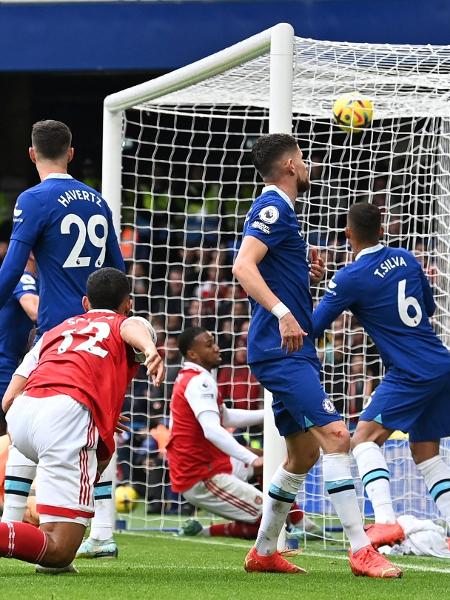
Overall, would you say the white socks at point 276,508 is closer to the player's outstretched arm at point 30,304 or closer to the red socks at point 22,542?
the red socks at point 22,542

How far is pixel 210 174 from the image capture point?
15914mm

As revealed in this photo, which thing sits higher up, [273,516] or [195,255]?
[195,255]

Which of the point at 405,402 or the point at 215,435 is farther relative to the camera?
the point at 215,435

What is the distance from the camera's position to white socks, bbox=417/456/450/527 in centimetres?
729

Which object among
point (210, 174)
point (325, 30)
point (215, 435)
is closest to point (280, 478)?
point (215, 435)

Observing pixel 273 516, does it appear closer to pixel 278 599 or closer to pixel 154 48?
pixel 278 599

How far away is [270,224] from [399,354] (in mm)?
1710

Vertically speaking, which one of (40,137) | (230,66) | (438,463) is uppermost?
(230,66)

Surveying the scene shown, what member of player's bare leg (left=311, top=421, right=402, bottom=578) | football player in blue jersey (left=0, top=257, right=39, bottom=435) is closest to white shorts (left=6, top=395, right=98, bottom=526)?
player's bare leg (left=311, top=421, right=402, bottom=578)

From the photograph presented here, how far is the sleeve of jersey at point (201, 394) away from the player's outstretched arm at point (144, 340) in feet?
11.9

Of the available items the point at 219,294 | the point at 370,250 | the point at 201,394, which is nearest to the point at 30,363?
the point at 370,250

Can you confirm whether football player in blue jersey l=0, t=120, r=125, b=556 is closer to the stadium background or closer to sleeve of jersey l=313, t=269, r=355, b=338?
sleeve of jersey l=313, t=269, r=355, b=338

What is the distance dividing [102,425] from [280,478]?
3.32ft

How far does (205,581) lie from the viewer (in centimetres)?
562
